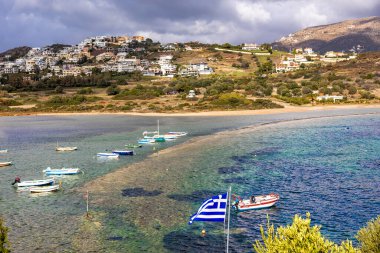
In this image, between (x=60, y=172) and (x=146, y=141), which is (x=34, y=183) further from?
(x=146, y=141)

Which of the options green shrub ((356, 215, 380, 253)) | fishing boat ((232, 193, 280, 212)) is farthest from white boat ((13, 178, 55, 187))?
green shrub ((356, 215, 380, 253))

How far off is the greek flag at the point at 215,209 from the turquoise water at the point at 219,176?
4.54 metres

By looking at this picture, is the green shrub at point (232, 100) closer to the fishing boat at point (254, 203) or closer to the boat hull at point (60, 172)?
the boat hull at point (60, 172)

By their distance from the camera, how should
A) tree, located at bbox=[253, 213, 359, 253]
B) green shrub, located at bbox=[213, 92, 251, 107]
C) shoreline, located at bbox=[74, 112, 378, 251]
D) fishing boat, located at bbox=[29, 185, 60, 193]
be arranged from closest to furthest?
tree, located at bbox=[253, 213, 359, 253], shoreline, located at bbox=[74, 112, 378, 251], fishing boat, located at bbox=[29, 185, 60, 193], green shrub, located at bbox=[213, 92, 251, 107]

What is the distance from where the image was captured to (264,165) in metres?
55.7

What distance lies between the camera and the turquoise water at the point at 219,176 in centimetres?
3216

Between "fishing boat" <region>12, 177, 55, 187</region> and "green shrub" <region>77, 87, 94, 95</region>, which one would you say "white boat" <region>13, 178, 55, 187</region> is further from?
"green shrub" <region>77, 87, 94, 95</region>

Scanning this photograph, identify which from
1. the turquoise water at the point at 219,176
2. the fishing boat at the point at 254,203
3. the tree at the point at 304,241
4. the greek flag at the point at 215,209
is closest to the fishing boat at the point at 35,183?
the turquoise water at the point at 219,176

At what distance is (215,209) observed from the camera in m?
25.5

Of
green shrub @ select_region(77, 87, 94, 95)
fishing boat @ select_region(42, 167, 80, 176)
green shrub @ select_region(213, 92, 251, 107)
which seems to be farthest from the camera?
green shrub @ select_region(77, 87, 94, 95)

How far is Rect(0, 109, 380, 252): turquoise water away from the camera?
32.2 meters

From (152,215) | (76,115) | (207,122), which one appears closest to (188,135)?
(207,122)

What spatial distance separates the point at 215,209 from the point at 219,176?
2510cm

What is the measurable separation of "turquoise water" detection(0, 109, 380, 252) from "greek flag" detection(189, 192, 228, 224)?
14.9 feet
